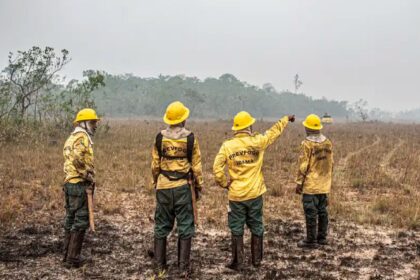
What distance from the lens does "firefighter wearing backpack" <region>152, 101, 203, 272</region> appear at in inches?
193

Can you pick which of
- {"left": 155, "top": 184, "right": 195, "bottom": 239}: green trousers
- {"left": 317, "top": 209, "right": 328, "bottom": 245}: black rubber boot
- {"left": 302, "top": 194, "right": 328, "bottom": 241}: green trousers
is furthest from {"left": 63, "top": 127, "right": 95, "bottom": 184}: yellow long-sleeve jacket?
{"left": 317, "top": 209, "right": 328, "bottom": 245}: black rubber boot

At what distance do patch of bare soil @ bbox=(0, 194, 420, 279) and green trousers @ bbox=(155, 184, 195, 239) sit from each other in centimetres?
54

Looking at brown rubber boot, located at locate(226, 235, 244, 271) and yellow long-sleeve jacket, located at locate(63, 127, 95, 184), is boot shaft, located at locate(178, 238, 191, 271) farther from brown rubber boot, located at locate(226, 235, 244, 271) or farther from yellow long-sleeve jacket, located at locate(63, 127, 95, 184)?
yellow long-sleeve jacket, located at locate(63, 127, 95, 184)

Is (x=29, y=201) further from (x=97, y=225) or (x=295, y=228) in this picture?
(x=295, y=228)

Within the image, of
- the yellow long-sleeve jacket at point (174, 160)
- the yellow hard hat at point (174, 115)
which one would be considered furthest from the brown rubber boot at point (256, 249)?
the yellow hard hat at point (174, 115)

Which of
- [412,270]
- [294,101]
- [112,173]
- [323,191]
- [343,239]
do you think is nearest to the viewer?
[412,270]

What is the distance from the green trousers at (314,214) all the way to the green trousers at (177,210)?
1.92m

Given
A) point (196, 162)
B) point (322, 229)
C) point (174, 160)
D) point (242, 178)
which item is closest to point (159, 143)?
point (174, 160)

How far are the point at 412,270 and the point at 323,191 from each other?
4.95 ft

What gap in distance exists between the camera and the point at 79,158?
5.10 meters

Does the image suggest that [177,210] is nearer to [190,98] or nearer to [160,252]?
[160,252]

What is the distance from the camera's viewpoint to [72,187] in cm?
516

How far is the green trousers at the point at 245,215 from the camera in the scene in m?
5.13

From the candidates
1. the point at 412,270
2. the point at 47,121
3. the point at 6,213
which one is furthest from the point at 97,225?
the point at 47,121
